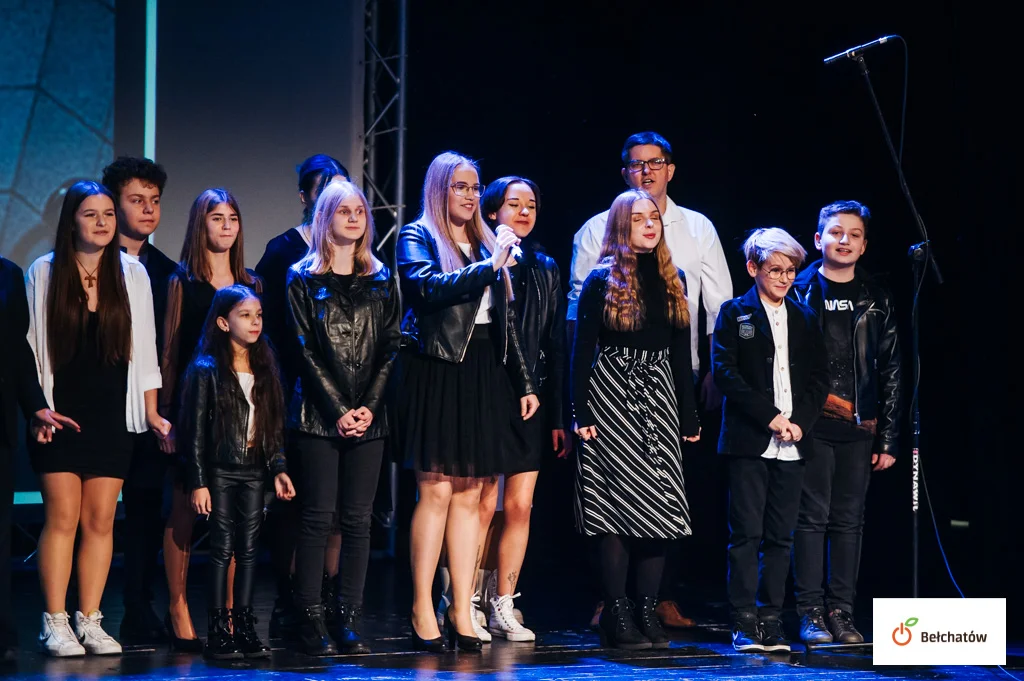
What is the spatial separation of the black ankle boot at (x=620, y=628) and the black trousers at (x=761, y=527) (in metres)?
0.36

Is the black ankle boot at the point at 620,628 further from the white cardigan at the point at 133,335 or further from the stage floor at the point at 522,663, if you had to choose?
the white cardigan at the point at 133,335

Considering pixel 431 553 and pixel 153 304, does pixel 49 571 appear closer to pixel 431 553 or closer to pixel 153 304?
pixel 153 304

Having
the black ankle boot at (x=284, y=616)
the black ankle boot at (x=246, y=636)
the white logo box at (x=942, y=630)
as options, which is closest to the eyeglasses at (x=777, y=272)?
the white logo box at (x=942, y=630)

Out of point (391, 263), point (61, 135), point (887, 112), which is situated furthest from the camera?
point (391, 263)

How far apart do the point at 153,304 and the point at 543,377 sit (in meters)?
1.43

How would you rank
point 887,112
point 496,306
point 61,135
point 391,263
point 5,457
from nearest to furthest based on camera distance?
point 5,457 < point 496,306 < point 887,112 < point 61,135 < point 391,263

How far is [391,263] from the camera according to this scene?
6.39m

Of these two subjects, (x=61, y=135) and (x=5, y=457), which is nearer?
(x=5, y=457)

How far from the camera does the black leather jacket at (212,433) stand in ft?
13.5

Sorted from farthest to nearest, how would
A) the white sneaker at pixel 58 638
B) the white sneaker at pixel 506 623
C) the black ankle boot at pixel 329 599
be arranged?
the white sneaker at pixel 506 623
the black ankle boot at pixel 329 599
the white sneaker at pixel 58 638

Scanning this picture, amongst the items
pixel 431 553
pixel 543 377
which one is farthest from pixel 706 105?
pixel 431 553

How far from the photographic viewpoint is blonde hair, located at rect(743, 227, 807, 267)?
449 cm

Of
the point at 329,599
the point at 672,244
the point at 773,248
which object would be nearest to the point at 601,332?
the point at 773,248

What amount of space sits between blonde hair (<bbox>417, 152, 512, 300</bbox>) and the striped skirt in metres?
→ 0.51
